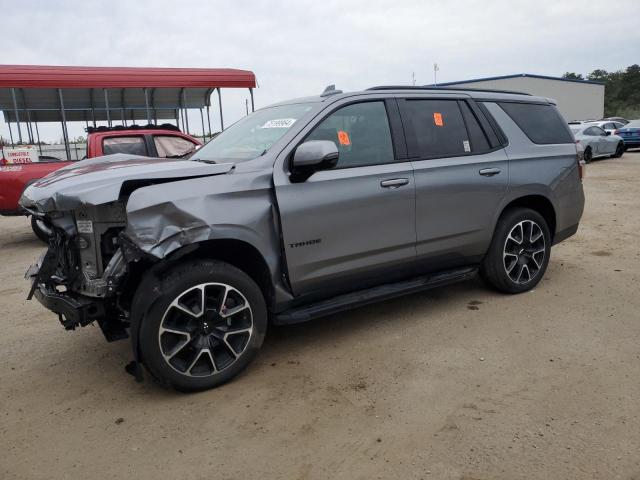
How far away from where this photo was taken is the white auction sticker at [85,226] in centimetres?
321

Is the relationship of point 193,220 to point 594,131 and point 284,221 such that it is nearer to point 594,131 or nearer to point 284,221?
point 284,221

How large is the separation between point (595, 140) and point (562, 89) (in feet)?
75.8

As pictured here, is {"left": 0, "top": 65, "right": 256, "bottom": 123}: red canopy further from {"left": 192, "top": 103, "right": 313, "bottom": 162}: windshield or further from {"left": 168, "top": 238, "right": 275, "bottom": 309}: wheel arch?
{"left": 168, "top": 238, "right": 275, "bottom": 309}: wheel arch

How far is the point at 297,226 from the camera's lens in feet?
11.2

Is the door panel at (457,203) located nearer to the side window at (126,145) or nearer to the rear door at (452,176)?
the rear door at (452,176)

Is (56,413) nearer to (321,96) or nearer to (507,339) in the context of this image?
(321,96)

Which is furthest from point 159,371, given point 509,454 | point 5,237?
point 5,237

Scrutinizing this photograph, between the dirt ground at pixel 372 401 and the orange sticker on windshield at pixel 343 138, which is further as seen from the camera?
the orange sticker on windshield at pixel 343 138

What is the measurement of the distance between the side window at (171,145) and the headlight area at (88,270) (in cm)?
478

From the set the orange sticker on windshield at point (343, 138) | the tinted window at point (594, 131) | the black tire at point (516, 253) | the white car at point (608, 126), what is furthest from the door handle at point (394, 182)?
the white car at point (608, 126)

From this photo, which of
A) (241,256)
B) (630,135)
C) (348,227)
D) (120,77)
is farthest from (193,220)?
(630,135)

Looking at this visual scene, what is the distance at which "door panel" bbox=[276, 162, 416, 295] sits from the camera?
136 inches

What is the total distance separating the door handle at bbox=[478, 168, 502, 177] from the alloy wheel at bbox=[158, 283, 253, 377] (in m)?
2.37

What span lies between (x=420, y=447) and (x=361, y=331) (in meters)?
1.57
